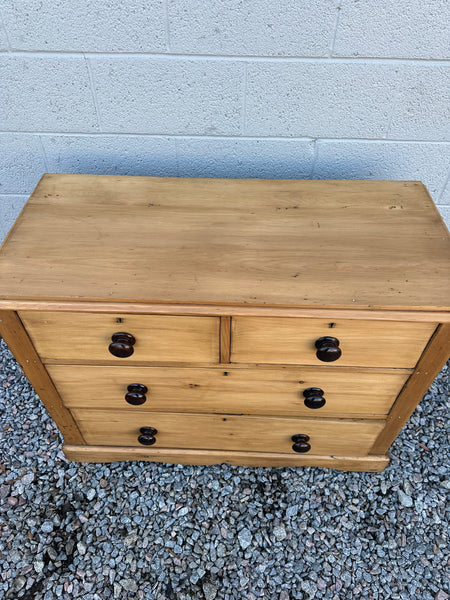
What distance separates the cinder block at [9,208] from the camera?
2069mm

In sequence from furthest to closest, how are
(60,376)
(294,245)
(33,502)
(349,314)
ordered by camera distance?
(33,502) < (60,376) < (294,245) < (349,314)

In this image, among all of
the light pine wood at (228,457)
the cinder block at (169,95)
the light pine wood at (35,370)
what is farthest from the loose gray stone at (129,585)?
the cinder block at (169,95)

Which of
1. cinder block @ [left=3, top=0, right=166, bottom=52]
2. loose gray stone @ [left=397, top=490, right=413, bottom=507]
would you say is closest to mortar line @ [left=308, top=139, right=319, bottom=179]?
cinder block @ [left=3, top=0, right=166, bottom=52]

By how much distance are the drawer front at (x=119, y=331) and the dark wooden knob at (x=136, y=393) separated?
0.14 m

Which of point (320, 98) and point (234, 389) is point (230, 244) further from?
point (320, 98)

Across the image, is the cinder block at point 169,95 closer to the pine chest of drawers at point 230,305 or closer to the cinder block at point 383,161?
the pine chest of drawers at point 230,305

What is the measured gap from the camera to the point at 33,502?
1830mm

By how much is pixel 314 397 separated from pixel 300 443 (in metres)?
0.36

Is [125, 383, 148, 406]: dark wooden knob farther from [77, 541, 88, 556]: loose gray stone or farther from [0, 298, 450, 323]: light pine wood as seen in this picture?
[77, 541, 88, 556]: loose gray stone

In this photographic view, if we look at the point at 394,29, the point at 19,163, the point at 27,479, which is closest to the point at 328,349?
the point at 394,29

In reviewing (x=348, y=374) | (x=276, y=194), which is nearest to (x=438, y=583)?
(x=348, y=374)

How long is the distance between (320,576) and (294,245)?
1324mm

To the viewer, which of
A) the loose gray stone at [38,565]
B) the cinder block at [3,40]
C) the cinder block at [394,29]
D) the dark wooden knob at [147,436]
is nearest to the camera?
the cinder block at [394,29]

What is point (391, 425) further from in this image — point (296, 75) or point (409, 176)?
point (296, 75)
